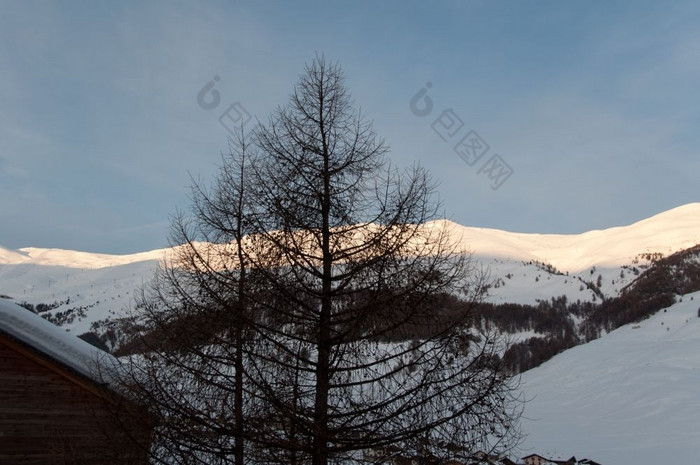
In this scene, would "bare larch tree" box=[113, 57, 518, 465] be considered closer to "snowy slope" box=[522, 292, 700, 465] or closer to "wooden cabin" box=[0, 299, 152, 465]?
"wooden cabin" box=[0, 299, 152, 465]

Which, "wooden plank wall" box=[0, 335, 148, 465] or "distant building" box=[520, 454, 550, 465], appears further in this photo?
"distant building" box=[520, 454, 550, 465]

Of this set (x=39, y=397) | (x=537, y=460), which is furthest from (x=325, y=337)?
(x=537, y=460)

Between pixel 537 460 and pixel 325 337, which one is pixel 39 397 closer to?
pixel 325 337

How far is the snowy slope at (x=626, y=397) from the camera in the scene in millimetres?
47312

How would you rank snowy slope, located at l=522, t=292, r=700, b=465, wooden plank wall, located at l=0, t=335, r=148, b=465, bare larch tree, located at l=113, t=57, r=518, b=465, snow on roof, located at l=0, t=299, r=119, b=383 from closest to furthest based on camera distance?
bare larch tree, located at l=113, t=57, r=518, b=465
wooden plank wall, located at l=0, t=335, r=148, b=465
snow on roof, located at l=0, t=299, r=119, b=383
snowy slope, located at l=522, t=292, r=700, b=465

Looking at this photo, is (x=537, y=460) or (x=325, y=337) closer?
(x=325, y=337)

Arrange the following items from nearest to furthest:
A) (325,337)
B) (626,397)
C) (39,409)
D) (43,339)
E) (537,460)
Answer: (325,337) < (39,409) < (43,339) < (537,460) < (626,397)

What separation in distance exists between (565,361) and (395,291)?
366 ft

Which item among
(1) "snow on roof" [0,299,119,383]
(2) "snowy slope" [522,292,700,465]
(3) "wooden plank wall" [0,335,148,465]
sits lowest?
(2) "snowy slope" [522,292,700,465]

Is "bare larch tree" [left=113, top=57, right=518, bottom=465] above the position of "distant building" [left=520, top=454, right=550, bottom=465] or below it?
above

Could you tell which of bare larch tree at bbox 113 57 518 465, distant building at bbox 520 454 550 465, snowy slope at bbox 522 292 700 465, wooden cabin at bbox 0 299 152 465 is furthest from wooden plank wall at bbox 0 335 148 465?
distant building at bbox 520 454 550 465

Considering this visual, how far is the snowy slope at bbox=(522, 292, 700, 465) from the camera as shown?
47312 mm

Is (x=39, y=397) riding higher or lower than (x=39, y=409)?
higher

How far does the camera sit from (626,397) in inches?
2881
